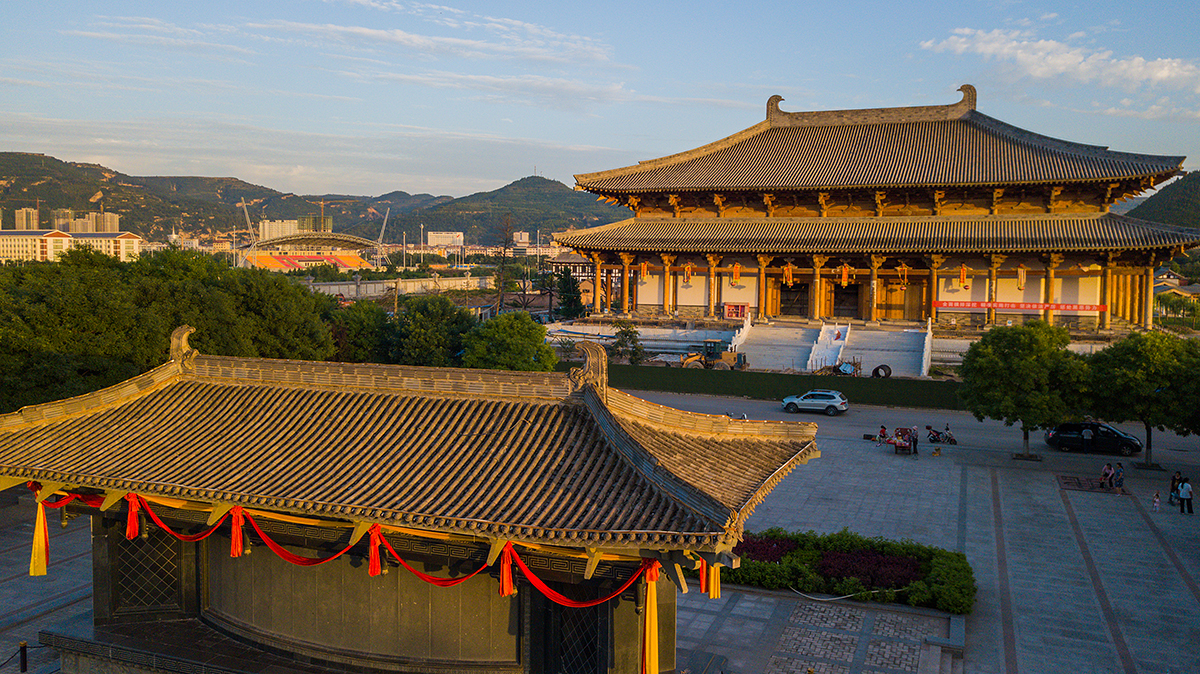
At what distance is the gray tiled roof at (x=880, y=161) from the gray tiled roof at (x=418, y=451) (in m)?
36.0

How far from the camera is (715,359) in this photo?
43.5m

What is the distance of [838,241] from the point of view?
4406 centimetres

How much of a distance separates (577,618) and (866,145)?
43.4m

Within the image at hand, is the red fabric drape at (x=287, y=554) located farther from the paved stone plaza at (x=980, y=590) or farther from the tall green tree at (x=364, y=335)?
the tall green tree at (x=364, y=335)

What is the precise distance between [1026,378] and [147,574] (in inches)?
969

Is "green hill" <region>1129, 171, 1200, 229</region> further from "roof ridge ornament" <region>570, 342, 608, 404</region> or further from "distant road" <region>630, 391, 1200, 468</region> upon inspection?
"roof ridge ornament" <region>570, 342, 608, 404</region>

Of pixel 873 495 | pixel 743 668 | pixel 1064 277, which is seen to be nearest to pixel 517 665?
pixel 743 668

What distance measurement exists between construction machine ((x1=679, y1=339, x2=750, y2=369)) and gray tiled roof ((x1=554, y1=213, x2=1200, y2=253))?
19.4ft

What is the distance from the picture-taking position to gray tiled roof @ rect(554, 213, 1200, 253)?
129 ft

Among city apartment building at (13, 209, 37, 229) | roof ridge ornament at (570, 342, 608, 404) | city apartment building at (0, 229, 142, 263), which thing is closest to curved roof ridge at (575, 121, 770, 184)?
roof ridge ornament at (570, 342, 608, 404)

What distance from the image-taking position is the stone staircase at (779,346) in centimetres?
4153

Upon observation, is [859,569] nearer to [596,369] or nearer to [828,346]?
[596,369]

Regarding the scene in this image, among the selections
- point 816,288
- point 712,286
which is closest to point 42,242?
point 712,286

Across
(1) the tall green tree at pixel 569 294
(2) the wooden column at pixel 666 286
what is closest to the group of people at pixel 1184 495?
(2) the wooden column at pixel 666 286
